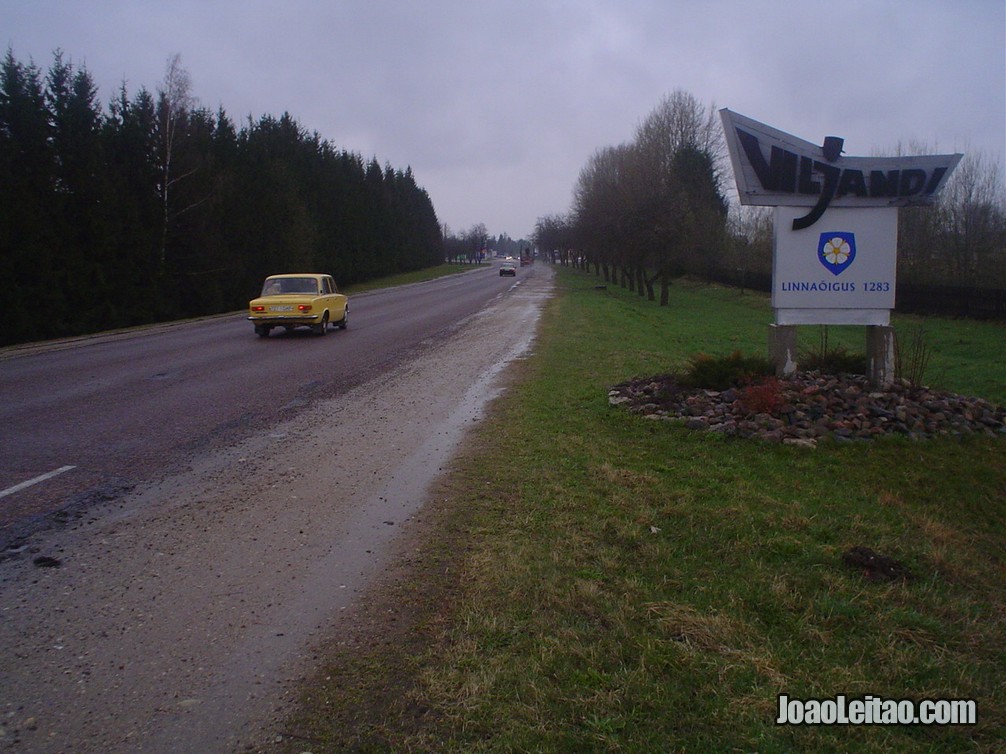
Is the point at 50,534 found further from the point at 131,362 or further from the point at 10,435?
the point at 131,362

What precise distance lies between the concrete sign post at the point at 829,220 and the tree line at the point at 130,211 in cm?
2499

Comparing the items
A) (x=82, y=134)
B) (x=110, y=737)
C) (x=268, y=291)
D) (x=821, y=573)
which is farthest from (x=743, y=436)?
(x=82, y=134)

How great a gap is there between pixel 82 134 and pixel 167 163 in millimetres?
5354

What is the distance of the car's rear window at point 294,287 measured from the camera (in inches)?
858

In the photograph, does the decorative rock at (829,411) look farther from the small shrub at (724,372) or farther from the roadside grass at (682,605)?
the roadside grass at (682,605)

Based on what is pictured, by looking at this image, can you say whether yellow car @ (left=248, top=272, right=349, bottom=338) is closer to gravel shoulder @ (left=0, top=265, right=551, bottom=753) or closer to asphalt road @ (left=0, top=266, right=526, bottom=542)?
asphalt road @ (left=0, top=266, right=526, bottom=542)

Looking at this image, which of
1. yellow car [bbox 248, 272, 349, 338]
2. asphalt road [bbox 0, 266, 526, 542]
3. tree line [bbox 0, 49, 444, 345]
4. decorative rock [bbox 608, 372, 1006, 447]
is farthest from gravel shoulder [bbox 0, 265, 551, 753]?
tree line [bbox 0, 49, 444, 345]

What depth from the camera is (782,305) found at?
1002 centimetres

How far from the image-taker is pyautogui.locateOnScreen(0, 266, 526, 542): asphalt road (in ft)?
23.3

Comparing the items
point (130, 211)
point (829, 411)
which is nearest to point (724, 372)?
point (829, 411)

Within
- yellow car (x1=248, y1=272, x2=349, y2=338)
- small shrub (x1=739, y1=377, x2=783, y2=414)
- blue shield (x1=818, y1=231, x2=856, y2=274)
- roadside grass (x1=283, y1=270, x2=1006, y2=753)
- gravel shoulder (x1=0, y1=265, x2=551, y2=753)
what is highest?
blue shield (x1=818, y1=231, x2=856, y2=274)

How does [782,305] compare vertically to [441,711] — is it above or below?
above

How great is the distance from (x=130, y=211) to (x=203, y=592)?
30.8 m

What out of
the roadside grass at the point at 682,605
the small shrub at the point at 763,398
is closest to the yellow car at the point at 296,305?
the roadside grass at the point at 682,605
